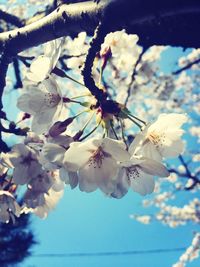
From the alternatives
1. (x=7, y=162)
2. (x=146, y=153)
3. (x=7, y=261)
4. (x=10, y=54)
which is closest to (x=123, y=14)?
(x=146, y=153)

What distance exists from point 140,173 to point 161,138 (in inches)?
5.4

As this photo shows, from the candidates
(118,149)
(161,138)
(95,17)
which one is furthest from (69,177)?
(95,17)

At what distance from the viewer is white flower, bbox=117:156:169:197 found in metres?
1.12

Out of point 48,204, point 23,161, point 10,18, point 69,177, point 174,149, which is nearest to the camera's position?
point 69,177

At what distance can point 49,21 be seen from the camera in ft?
4.30

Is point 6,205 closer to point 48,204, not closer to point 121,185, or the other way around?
point 48,204

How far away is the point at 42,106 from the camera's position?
133cm

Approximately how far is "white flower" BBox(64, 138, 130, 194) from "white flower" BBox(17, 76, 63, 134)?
20cm

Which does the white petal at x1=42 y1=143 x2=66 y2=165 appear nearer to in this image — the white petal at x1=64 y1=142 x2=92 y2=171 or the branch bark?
the white petal at x1=64 y1=142 x2=92 y2=171

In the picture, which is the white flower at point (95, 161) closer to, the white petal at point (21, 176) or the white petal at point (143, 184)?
the white petal at point (143, 184)

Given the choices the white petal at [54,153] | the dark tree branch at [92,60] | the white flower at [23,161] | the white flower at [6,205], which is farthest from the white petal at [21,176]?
the dark tree branch at [92,60]

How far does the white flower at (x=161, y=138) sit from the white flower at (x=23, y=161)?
527 mm

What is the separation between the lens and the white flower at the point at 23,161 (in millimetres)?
1500

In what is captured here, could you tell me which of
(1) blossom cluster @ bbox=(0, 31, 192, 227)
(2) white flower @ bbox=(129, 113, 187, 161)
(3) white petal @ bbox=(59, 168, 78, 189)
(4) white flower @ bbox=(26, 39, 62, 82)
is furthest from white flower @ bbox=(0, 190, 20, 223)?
(2) white flower @ bbox=(129, 113, 187, 161)
